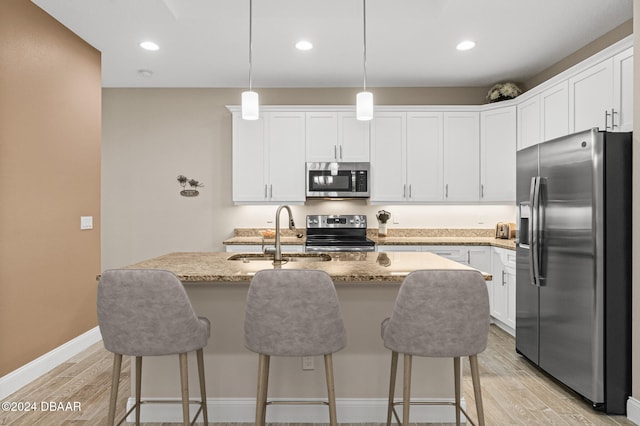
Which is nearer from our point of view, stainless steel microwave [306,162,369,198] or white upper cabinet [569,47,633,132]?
white upper cabinet [569,47,633,132]

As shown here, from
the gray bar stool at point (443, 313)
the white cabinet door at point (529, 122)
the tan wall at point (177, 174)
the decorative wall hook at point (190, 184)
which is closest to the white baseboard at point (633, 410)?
the gray bar stool at point (443, 313)

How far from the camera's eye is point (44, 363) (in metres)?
3.09

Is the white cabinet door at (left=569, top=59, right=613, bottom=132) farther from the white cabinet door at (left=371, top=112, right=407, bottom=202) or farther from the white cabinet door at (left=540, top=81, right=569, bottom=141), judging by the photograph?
the white cabinet door at (left=371, top=112, right=407, bottom=202)

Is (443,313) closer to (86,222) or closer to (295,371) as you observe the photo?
(295,371)

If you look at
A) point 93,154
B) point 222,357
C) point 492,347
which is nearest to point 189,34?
point 93,154

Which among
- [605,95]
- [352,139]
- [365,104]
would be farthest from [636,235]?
[352,139]

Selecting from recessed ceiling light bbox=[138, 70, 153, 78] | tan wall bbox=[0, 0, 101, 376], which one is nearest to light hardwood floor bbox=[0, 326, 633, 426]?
tan wall bbox=[0, 0, 101, 376]

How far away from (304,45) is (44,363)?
3.40 m

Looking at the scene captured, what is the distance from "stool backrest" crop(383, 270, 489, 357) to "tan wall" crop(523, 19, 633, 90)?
9.71 feet

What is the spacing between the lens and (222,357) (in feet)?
7.75

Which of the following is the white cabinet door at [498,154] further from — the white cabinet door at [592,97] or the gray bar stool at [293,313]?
the gray bar stool at [293,313]

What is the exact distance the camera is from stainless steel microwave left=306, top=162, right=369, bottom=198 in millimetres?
4641

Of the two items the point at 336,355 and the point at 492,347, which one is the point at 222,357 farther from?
the point at 492,347

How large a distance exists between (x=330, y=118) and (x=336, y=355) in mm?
3005
